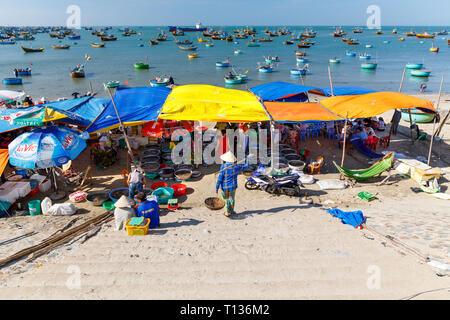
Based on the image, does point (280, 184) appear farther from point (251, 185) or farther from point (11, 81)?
point (11, 81)

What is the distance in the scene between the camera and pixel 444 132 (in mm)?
14344

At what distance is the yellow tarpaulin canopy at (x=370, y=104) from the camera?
10.0 metres

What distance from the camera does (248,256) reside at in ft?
16.6

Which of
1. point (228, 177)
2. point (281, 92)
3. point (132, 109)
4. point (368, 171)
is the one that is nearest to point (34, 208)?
point (132, 109)

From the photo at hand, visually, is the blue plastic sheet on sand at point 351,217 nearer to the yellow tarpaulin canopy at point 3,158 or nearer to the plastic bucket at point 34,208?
the plastic bucket at point 34,208

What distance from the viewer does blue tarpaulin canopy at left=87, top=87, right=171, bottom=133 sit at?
30.7 ft

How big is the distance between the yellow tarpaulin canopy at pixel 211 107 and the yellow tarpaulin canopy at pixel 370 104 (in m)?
2.91

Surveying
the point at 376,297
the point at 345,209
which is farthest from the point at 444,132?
the point at 376,297

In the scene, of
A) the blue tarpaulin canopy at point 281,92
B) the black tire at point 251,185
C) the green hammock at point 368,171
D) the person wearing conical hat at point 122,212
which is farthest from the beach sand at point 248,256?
the blue tarpaulin canopy at point 281,92

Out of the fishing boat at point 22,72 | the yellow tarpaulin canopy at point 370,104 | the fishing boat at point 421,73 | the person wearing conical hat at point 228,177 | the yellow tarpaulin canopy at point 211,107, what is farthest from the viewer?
the fishing boat at point 421,73

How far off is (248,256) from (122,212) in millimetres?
2752

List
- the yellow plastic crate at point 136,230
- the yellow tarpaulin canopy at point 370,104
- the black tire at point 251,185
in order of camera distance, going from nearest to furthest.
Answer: the yellow plastic crate at point 136,230 < the black tire at point 251,185 < the yellow tarpaulin canopy at point 370,104

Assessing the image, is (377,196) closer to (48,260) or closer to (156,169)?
(156,169)
